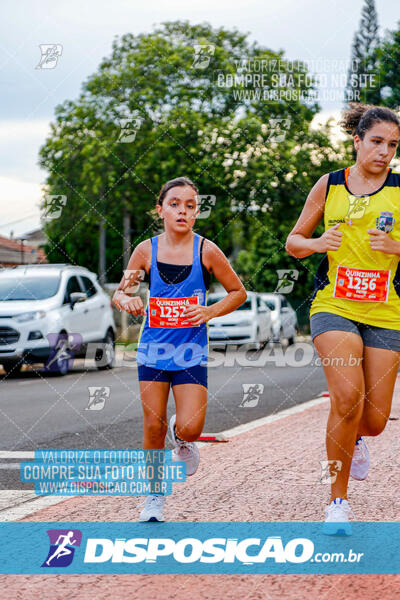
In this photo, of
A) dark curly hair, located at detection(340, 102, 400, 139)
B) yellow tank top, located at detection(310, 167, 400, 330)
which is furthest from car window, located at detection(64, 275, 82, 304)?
yellow tank top, located at detection(310, 167, 400, 330)

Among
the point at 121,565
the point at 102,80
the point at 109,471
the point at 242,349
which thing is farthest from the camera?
the point at 102,80

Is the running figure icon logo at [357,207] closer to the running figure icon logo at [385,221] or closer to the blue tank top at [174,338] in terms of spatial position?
the running figure icon logo at [385,221]

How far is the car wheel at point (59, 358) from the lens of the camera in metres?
15.6

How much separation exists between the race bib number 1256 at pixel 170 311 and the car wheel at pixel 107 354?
42.6ft

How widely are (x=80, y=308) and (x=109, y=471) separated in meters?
10.2

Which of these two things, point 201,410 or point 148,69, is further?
point 148,69

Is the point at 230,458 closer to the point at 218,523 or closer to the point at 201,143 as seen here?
the point at 218,523

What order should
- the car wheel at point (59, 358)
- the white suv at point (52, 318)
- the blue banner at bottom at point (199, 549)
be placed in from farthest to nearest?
the car wheel at point (59, 358), the white suv at point (52, 318), the blue banner at bottom at point (199, 549)

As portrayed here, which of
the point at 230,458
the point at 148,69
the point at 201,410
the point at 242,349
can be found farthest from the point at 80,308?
the point at 148,69

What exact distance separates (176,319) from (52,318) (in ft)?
36.3

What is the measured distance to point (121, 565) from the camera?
3.97 meters

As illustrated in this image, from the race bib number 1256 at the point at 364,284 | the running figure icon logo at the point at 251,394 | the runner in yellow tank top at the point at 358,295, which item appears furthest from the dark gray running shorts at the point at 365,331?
the running figure icon logo at the point at 251,394

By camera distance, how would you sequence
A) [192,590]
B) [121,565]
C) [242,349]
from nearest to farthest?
1. [192,590]
2. [121,565]
3. [242,349]

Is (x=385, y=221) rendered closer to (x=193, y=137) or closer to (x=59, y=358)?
(x=59, y=358)
